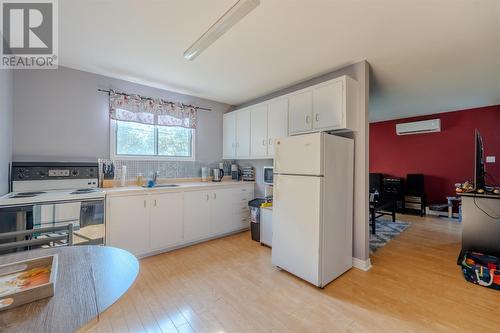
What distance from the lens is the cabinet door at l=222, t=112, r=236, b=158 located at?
13.1ft

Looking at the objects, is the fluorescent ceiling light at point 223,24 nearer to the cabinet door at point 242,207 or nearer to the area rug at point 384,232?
the cabinet door at point 242,207

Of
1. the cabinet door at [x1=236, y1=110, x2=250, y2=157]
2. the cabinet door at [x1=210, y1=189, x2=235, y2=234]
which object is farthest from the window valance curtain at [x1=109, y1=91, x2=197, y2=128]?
the cabinet door at [x1=210, y1=189, x2=235, y2=234]

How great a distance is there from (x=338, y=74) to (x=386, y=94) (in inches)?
63.0

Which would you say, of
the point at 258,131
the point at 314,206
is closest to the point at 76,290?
the point at 314,206

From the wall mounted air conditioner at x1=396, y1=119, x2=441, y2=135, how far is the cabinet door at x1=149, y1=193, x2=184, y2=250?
5.59 meters

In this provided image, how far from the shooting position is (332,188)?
221 centimetres

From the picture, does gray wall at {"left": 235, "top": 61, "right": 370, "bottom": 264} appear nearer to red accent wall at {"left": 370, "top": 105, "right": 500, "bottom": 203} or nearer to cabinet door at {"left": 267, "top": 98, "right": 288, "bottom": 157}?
cabinet door at {"left": 267, "top": 98, "right": 288, "bottom": 157}

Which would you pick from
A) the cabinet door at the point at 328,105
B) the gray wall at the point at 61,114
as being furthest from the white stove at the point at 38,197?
the cabinet door at the point at 328,105

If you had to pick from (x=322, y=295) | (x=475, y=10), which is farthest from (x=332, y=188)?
(x=475, y=10)

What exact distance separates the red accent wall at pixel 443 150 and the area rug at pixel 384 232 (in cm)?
163

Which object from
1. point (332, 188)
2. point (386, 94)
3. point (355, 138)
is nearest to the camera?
point (332, 188)

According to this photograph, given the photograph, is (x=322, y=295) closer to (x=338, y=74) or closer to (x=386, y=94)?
(x=338, y=74)

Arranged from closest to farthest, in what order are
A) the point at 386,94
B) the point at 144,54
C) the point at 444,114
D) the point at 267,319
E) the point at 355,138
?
the point at 267,319, the point at 144,54, the point at 355,138, the point at 386,94, the point at 444,114

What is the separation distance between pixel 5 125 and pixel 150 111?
1.56m
